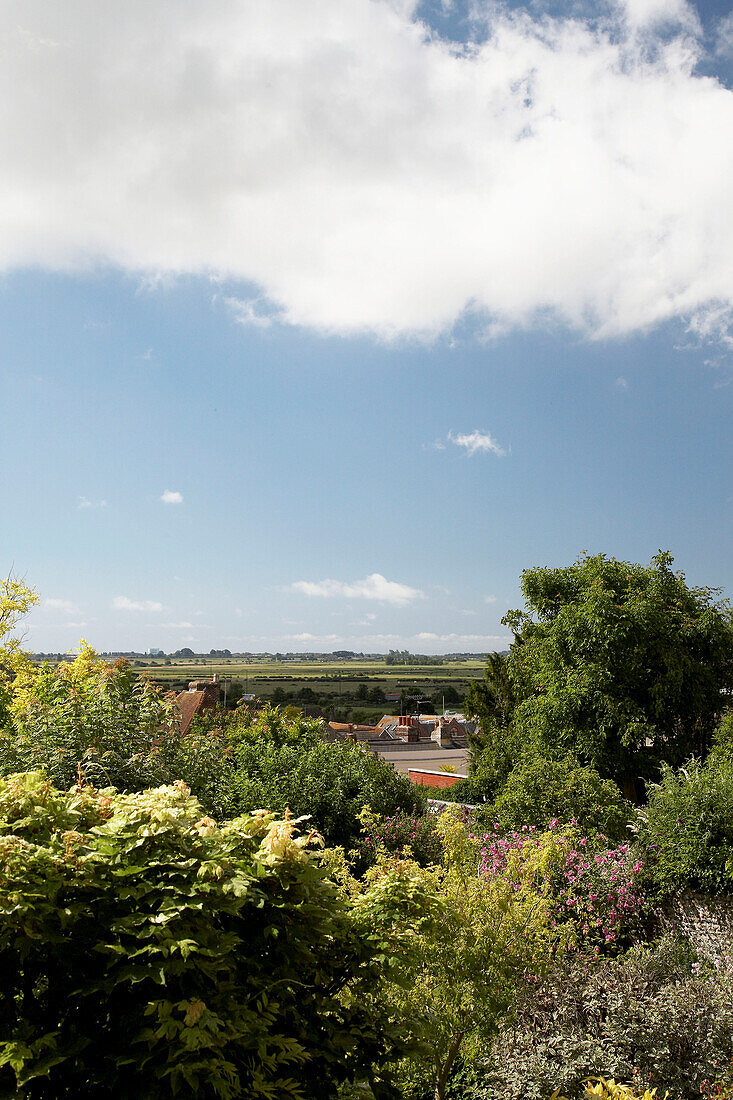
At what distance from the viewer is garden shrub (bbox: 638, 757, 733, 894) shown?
367 inches

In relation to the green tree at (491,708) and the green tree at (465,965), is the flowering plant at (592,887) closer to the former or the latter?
the green tree at (465,965)

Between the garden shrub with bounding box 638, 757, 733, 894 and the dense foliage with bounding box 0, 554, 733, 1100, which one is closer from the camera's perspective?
the dense foliage with bounding box 0, 554, 733, 1100

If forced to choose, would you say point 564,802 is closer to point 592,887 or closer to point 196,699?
point 592,887

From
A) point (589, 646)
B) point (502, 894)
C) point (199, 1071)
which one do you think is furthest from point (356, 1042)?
point (589, 646)

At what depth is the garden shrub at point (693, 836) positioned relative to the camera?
932cm

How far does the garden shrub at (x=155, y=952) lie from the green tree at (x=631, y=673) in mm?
15573

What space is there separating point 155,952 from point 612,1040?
4319 millimetres

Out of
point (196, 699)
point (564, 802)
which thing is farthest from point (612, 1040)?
point (196, 699)

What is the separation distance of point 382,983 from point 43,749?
4.42 m

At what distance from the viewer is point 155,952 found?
261cm

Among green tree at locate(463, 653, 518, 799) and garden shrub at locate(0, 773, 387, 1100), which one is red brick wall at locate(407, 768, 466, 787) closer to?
green tree at locate(463, 653, 518, 799)

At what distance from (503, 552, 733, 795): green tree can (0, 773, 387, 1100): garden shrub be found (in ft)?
51.1

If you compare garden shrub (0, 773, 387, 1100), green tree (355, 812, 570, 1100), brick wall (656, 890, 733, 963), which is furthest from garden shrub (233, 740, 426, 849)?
garden shrub (0, 773, 387, 1100)

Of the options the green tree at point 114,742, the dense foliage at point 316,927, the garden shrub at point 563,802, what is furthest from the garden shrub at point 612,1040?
the garden shrub at point 563,802
